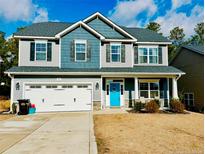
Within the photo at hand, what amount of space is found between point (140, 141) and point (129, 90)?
11396 mm

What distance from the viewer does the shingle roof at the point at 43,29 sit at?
18812mm

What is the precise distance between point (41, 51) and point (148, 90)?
9.63 m

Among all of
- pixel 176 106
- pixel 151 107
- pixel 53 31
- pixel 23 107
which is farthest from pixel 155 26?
pixel 23 107

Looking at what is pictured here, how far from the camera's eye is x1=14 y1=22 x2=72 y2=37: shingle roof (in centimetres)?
Answer: 1881

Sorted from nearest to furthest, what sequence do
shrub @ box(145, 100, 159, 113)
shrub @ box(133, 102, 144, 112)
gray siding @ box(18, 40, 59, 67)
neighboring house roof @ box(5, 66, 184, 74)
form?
shrub @ box(145, 100, 159, 113) < shrub @ box(133, 102, 144, 112) < neighboring house roof @ box(5, 66, 184, 74) < gray siding @ box(18, 40, 59, 67)

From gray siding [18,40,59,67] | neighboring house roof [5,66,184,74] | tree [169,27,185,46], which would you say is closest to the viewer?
neighboring house roof [5,66,184,74]

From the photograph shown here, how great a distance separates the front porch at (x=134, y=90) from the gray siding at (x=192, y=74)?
7.44ft

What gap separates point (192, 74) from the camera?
2084 centimetres

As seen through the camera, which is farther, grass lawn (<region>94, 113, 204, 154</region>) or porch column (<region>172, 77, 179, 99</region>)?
porch column (<region>172, 77, 179, 99</region>)

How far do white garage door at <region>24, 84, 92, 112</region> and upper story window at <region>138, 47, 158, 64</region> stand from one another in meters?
5.69

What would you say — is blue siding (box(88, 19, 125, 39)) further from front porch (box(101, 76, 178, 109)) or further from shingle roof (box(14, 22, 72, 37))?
front porch (box(101, 76, 178, 109))

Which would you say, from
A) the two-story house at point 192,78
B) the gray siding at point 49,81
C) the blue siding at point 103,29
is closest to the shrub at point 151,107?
the gray siding at point 49,81

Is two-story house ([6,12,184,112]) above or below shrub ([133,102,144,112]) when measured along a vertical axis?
above

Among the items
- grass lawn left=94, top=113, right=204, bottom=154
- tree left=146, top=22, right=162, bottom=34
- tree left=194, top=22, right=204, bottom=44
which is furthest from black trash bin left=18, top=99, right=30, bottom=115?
tree left=194, top=22, right=204, bottom=44
